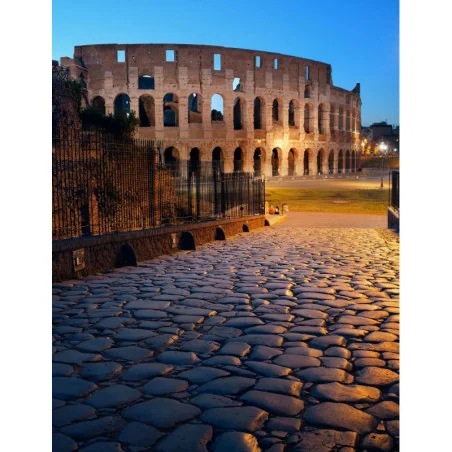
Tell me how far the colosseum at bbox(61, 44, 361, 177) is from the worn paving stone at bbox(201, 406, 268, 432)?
102 ft

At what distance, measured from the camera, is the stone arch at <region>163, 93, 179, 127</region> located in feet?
123

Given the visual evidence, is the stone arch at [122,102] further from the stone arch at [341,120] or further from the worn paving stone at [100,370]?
the worn paving stone at [100,370]

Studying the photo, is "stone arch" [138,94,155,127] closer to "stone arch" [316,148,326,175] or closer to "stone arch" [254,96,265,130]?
"stone arch" [254,96,265,130]

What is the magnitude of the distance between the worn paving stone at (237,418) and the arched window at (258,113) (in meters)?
38.0

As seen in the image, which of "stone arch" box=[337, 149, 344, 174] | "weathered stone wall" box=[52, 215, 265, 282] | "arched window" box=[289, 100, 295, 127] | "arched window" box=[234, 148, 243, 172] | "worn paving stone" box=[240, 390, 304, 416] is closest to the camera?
"worn paving stone" box=[240, 390, 304, 416]

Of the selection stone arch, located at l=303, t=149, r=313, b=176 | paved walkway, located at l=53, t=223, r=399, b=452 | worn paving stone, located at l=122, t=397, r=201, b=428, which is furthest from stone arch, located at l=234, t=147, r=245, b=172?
worn paving stone, located at l=122, t=397, r=201, b=428

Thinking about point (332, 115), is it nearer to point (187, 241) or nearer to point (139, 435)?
point (187, 241)

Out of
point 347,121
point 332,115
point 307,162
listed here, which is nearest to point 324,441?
point 307,162

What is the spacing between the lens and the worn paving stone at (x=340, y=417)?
250 cm

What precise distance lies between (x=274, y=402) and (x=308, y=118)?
42639mm
